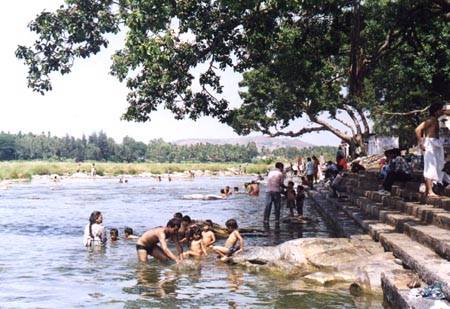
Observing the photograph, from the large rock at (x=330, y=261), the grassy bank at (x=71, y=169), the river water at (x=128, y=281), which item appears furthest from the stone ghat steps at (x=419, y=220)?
the grassy bank at (x=71, y=169)

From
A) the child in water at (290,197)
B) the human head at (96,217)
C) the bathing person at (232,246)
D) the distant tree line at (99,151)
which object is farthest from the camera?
the distant tree line at (99,151)

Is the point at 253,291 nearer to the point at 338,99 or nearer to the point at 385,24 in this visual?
the point at 385,24

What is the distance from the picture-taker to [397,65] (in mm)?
30438

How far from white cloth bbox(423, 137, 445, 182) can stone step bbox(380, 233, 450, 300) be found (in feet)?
5.05

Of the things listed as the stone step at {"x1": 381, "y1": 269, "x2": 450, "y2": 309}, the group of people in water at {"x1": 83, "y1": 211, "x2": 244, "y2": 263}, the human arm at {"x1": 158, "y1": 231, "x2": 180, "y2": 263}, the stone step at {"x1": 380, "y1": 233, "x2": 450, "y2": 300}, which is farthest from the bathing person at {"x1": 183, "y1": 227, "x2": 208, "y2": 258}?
the stone step at {"x1": 381, "y1": 269, "x2": 450, "y2": 309}

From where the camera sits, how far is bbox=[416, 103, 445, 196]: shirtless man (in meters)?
12.1

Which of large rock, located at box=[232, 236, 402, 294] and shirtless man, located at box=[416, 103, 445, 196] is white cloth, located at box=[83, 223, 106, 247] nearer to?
large rock, located at box=[232, 236, 402, 294]

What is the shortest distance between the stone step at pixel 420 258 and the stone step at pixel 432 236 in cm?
8

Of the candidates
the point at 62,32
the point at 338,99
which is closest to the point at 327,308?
the point at 62,32

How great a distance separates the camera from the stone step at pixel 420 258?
7438 millimetres

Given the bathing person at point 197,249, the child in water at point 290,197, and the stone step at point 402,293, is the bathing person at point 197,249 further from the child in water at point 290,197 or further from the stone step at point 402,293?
the child in water at point 290,197

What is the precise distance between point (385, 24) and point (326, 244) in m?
10.4

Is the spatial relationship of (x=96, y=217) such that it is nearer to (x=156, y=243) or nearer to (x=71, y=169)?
(x=156, y=243)

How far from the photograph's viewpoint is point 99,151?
174m
